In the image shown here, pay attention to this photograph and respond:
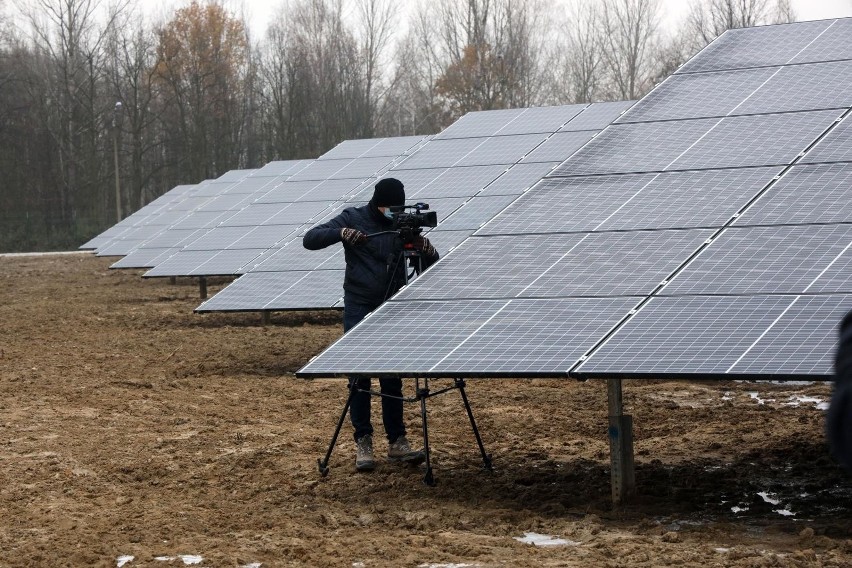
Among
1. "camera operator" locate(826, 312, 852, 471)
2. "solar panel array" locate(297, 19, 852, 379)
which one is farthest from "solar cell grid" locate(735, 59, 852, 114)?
"camera operator" locate(826, 312, 852, 471)

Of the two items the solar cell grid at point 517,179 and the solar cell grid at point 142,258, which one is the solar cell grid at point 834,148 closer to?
the solar cell grid at point 517,179

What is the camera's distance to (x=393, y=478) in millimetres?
7887

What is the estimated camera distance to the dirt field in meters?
5.99

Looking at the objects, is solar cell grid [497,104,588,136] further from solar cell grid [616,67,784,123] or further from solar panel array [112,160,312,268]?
solar panel array [112,160,312,268]

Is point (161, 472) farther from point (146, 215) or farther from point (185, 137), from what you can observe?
point (185, 137)

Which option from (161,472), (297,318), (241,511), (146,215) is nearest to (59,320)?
(297,318)

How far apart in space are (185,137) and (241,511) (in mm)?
58145

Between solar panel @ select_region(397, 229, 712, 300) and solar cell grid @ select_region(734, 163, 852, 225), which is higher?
solar cell grid @ select_region(734, 163, 852, 225)

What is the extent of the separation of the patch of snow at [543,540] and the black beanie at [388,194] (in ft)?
8.96

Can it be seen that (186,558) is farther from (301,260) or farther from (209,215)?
(209,215)

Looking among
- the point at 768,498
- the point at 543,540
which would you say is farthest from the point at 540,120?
the point at 543,540

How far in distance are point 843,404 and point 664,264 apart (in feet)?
17.6

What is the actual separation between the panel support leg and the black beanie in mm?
2056

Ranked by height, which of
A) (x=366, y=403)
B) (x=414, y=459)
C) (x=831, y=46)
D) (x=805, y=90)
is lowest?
(x=414, y=459)
